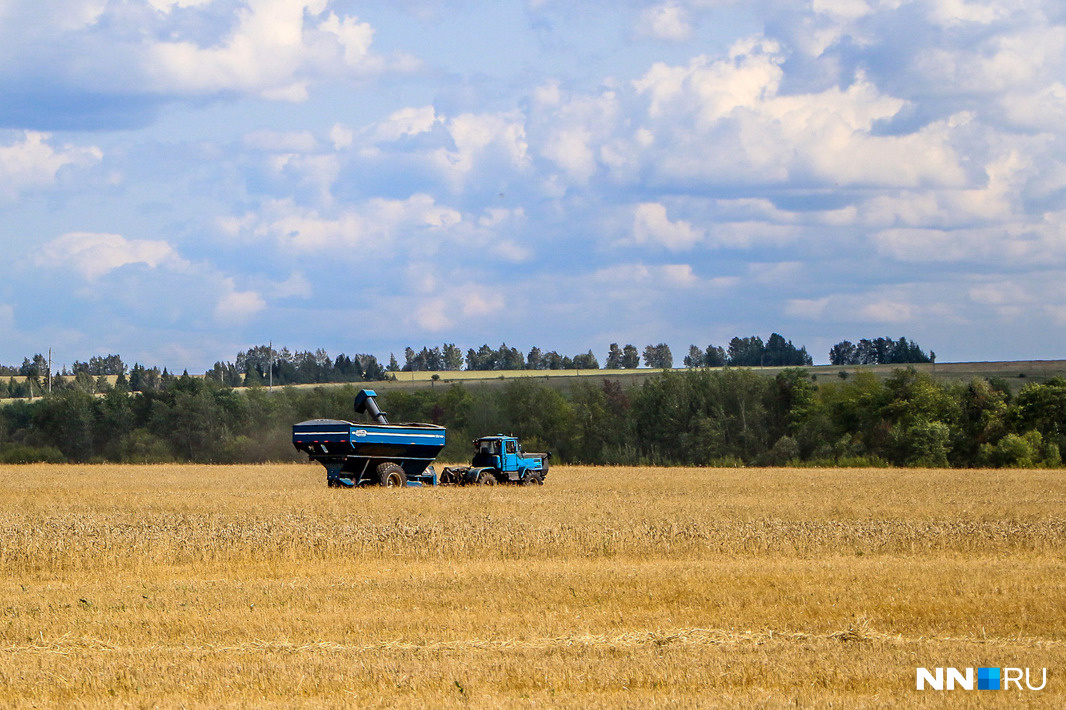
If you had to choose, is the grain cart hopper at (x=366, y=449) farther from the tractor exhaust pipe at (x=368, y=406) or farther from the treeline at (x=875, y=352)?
the treeline at (x=875, y=352)

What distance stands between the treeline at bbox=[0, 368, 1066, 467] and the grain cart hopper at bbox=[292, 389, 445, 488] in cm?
3223

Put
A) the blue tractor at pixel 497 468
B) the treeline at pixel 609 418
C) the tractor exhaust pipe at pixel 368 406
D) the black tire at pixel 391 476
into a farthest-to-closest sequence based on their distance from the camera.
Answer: the treeline at pixel 609 418, the tractor exhaust pipe at pixel 368 406, the blue tractor at pixel 497 468, the black tire at pixel 391 476

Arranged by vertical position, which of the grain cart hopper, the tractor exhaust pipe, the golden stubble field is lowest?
the golden stubble field

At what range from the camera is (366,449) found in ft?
115

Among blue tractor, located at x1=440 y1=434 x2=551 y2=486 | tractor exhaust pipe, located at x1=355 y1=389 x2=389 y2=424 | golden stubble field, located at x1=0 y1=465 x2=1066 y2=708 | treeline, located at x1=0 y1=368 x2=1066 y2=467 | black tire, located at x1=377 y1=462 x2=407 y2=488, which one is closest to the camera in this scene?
golden stubble field, located at x1=0 y1=465 x2=1066 y2=708

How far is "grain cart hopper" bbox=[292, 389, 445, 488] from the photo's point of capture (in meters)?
34.8

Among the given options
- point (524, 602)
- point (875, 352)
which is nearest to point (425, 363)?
point (875, 352)

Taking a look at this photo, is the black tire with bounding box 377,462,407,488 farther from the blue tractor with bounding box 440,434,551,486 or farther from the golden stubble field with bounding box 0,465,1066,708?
the golden stubble field with bounding box 0,465,1066,708

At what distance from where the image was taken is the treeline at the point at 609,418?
6162 cm

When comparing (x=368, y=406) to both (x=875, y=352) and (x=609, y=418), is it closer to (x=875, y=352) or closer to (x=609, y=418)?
(x=609, y=418)

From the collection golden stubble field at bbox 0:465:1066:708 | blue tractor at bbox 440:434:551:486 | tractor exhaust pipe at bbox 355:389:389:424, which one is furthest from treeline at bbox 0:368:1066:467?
golden stubble field at bbox 0:465:1066:708

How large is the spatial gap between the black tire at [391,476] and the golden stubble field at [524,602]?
6.25 m

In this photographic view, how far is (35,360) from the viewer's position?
179m

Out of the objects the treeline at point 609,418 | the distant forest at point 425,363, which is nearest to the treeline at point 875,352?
the distant forest at point 425,363
